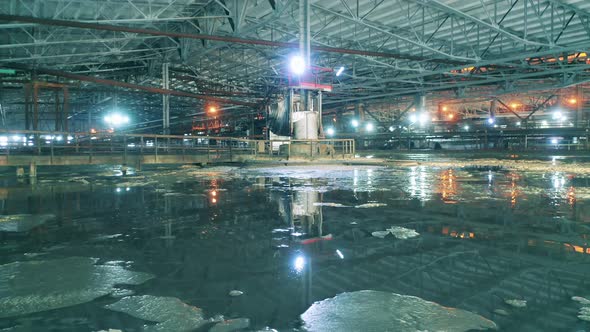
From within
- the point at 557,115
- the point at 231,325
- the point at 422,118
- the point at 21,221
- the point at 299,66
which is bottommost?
the point at 231,325

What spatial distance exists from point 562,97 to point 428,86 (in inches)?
530

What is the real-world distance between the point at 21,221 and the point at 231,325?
4.70 meters

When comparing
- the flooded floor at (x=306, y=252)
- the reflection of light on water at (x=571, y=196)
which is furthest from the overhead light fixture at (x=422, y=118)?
the flooded floor at (x=306, y=252)

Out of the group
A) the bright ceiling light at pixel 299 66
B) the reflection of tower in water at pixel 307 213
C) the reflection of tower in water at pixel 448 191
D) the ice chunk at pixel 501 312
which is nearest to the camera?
the ice chunk at pixel 501 312

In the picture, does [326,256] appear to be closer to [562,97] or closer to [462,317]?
[462,317]

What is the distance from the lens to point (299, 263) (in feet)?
11.1

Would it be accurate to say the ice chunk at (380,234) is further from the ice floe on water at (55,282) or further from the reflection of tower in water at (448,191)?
the reflection of tower in water at (448,191)

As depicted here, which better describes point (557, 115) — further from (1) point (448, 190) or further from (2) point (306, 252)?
(2) point (306, 252)

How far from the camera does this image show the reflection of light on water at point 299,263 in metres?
3.26

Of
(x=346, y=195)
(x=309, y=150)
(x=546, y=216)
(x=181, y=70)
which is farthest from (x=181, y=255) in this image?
(x=181, y=70)

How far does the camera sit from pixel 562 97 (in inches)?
1433

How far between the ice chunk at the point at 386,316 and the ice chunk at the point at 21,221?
432 centimetres

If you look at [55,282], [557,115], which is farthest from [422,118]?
[55,282]

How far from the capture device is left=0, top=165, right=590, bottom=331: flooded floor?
249 cm
